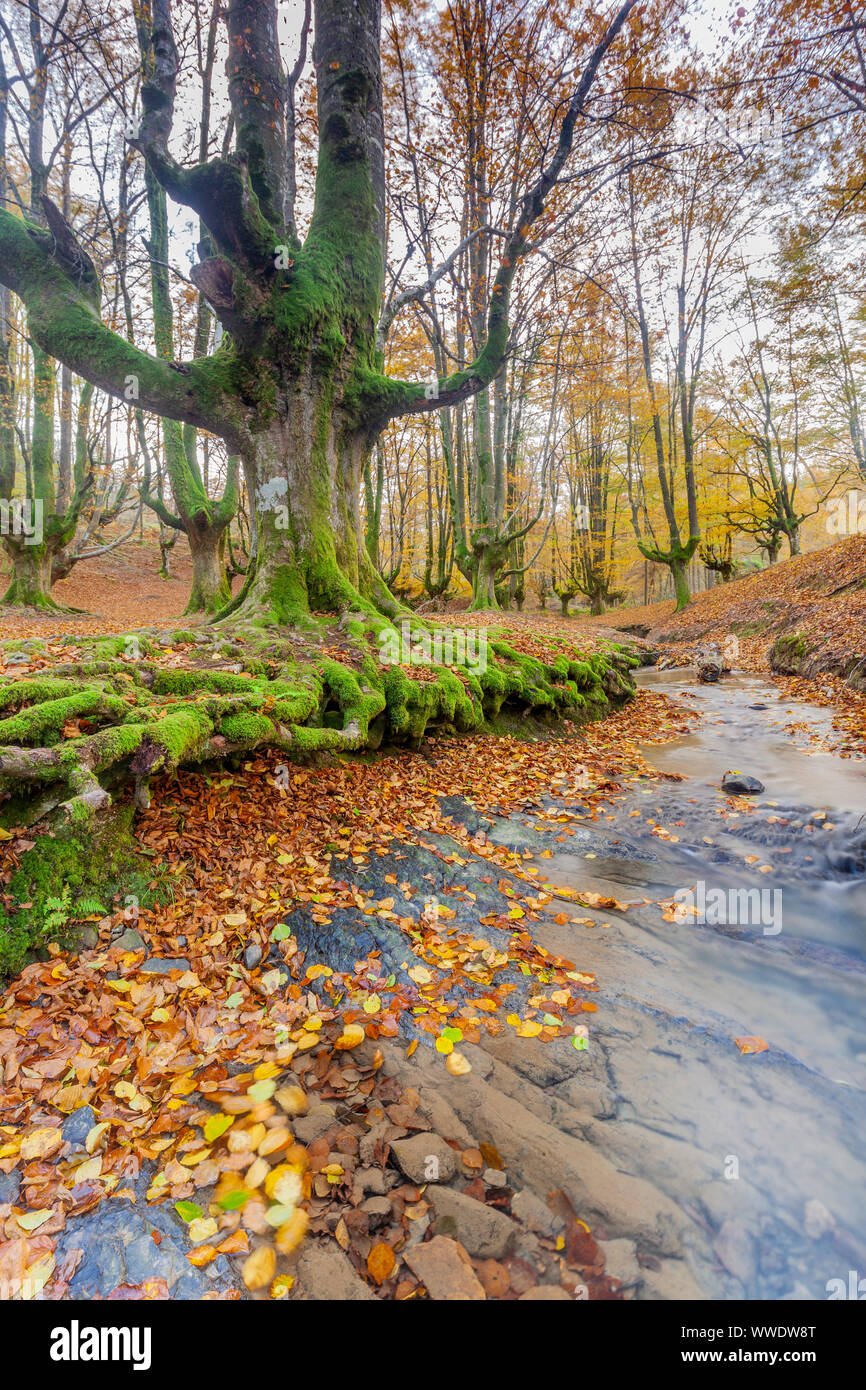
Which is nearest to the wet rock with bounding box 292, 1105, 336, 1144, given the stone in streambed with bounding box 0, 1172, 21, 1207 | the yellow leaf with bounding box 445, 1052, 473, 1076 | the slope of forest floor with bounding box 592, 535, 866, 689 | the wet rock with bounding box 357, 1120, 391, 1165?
the wet rock with bounding box 357, 1120, 391, 1165

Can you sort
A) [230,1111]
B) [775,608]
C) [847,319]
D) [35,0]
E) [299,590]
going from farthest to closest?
[847,319] → [775,608] → [35,0] → [299,590] → [230,1111]

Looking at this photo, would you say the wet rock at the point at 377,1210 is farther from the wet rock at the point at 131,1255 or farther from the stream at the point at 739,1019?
the stream at the point at 739,1019

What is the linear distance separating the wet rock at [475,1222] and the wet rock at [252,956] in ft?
4.26

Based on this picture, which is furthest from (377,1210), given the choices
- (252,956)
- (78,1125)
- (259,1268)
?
(252,956)

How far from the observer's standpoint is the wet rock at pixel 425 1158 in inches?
67.9

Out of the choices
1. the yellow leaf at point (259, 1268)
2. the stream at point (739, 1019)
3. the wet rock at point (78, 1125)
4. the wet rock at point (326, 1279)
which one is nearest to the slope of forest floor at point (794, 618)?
the stream at point (739, 1019)

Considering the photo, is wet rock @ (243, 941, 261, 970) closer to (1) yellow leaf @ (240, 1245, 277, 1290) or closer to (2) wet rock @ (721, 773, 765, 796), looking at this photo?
(1) yellow leaf @ (240, 1245, 277, 1290)

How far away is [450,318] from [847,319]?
1620cm

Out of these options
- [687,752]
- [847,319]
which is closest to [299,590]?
[687,752]

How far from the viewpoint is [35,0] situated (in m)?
8.23

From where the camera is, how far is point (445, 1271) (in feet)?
4.82

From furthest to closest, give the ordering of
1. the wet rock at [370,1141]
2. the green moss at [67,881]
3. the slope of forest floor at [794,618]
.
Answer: the slope of forest floor at [794,618] → the green moss at [67,881] → the wet rock at [370,1141]

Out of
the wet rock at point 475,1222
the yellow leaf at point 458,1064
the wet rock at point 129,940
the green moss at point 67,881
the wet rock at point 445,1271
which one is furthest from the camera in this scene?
A: the wet rock at point 129,940
